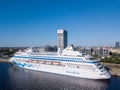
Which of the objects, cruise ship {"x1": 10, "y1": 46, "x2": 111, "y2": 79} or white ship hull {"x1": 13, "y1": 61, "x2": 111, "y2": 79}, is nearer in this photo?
white ship hull {"x1": 13, "y1": 61, "x2": 111, "y2": 79}

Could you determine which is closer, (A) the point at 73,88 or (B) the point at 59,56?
(A) the point at 73,88

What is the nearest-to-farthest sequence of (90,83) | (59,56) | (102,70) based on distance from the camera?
(90,83) → (102,70) → (59,56)

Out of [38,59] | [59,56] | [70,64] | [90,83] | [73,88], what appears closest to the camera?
[73,88]

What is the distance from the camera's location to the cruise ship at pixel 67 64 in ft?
117

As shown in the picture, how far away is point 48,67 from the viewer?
42719 millimetres

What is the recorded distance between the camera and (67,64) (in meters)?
39.7

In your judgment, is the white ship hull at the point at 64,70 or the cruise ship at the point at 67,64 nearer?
the white ship hull at the point at 64,70

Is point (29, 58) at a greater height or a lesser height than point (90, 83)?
greater

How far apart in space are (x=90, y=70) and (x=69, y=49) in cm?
928

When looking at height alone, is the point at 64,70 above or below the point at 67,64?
below

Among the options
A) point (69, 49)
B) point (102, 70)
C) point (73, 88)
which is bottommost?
point (73, 88)

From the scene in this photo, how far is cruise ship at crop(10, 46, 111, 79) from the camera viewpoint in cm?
3581

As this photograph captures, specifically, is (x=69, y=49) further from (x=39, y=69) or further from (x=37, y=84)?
(x=37, y=84)

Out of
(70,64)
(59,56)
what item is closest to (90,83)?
(70,64)
